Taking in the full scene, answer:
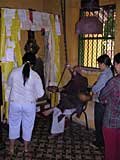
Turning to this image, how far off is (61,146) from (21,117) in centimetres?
90

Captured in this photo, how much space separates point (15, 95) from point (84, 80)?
162 cm

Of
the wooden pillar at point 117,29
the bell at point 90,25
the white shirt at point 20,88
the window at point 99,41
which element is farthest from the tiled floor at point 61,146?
the bell at point 90,25

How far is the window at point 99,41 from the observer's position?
5.61 metres

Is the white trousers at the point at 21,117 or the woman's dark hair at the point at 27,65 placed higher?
the woman's dark hair at the point at 27,65

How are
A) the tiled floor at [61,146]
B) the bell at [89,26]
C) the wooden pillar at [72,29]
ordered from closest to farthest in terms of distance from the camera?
1. the tiled floor at [61,146]
2. the bell at [89,26]
3. the wooden pillar at [72,29]

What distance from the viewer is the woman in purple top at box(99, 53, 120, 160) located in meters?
3.30

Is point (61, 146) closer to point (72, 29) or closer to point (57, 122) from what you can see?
point (57, 122)

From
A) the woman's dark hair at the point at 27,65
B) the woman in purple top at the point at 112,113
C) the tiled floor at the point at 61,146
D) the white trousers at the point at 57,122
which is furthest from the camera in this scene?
the white trousers at the point at 57,122

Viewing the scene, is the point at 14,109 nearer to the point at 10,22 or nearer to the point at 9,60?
the point at 9,60

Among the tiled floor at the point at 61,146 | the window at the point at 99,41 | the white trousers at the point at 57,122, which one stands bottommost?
the tiled floor at the point at 61,146

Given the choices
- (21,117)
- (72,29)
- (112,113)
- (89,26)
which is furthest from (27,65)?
(72,29)

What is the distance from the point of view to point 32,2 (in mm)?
7207

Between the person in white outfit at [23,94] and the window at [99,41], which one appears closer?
the person in white outfit at [23,94]

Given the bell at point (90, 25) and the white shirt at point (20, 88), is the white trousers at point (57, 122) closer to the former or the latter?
the white shirt at point (20, 88)
